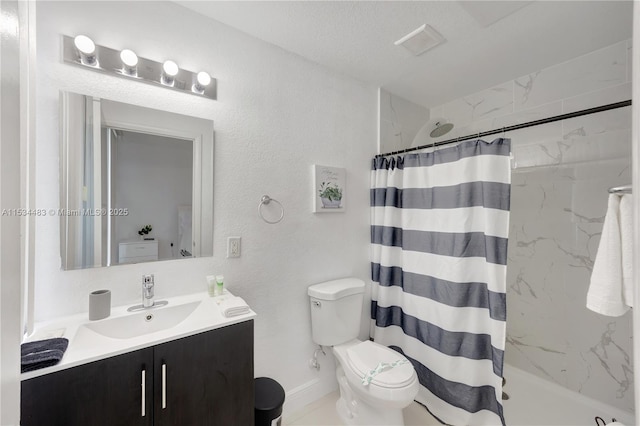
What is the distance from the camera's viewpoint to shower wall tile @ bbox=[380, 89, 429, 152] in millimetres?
2250

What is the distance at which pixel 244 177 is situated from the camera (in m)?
1.54

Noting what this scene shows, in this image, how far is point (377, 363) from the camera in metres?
1.57

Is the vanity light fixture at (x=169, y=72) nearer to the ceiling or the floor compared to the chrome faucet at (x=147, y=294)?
nearer to the ceiling

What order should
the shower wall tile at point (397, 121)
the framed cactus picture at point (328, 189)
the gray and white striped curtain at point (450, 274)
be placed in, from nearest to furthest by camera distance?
the gray and white striped curtain at point (450, 274)
the framed cactus picture at point (328, 189)
the shower wall tile at point (397, 121)

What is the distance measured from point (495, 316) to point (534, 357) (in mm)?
1092

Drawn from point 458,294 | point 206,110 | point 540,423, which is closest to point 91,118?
point 206,110

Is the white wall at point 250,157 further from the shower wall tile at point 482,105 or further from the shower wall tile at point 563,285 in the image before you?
the shower wall tile at point 563,285

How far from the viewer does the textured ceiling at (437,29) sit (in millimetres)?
1369

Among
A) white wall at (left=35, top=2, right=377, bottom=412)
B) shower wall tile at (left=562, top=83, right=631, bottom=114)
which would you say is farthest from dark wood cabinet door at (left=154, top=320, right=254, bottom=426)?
shower wall tile at (left=562, top=83, right=631, bottom=114)

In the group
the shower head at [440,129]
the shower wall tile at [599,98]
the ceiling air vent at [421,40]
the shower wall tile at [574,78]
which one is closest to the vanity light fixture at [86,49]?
the ceiling air vent at [421,40]

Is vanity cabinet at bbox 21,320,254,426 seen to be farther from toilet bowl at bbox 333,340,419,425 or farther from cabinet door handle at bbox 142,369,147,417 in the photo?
toilet bowl at bbox 333,340,419,425

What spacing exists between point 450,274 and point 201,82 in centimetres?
188

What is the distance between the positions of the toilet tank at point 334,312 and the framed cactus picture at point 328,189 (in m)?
0.56

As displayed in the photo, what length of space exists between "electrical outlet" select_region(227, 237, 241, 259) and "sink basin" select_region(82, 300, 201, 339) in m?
0.32
